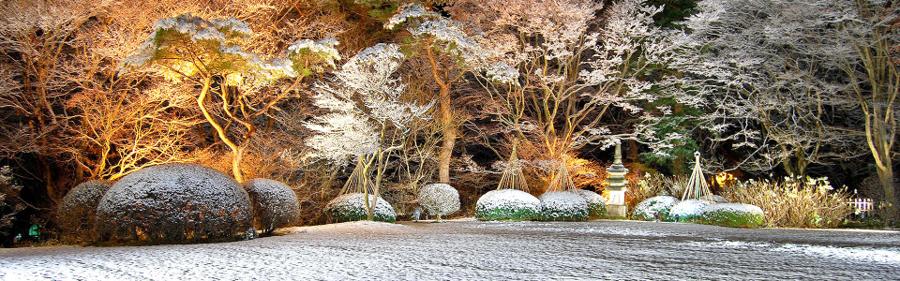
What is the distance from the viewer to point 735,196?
15438mm

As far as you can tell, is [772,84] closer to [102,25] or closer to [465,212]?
[465,212]

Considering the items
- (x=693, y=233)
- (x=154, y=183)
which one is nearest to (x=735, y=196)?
(x=693, y=233)

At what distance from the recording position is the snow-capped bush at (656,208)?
52.3ft

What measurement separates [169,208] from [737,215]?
10.3 m

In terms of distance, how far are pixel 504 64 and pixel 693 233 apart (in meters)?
6.64

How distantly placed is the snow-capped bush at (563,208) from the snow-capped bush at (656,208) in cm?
158

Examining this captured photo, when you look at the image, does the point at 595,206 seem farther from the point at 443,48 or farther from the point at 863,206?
the point at 863,206

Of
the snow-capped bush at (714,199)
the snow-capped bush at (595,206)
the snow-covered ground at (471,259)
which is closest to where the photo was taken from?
the snow-covered ground at (471,259)

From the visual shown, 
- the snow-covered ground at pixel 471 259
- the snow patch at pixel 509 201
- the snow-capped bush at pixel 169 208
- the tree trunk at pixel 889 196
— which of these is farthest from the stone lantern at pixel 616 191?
the snow-capped bush at pixel 169 208

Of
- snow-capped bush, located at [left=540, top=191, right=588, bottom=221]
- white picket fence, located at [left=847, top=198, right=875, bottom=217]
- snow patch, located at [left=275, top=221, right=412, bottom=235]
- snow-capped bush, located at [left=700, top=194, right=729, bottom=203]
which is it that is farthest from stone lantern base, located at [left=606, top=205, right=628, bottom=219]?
snow patch, located at [left=275, top=221, right=412, bottom=235]

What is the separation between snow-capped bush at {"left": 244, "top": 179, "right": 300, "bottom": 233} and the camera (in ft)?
35.8

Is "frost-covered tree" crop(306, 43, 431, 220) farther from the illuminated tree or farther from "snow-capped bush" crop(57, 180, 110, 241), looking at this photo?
the illuminated tree

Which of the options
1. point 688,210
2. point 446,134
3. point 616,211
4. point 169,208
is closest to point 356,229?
point 169,208

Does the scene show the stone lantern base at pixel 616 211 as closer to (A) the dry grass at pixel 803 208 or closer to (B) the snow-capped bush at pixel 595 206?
(B) the snow-capped bush at pixel 595 206
